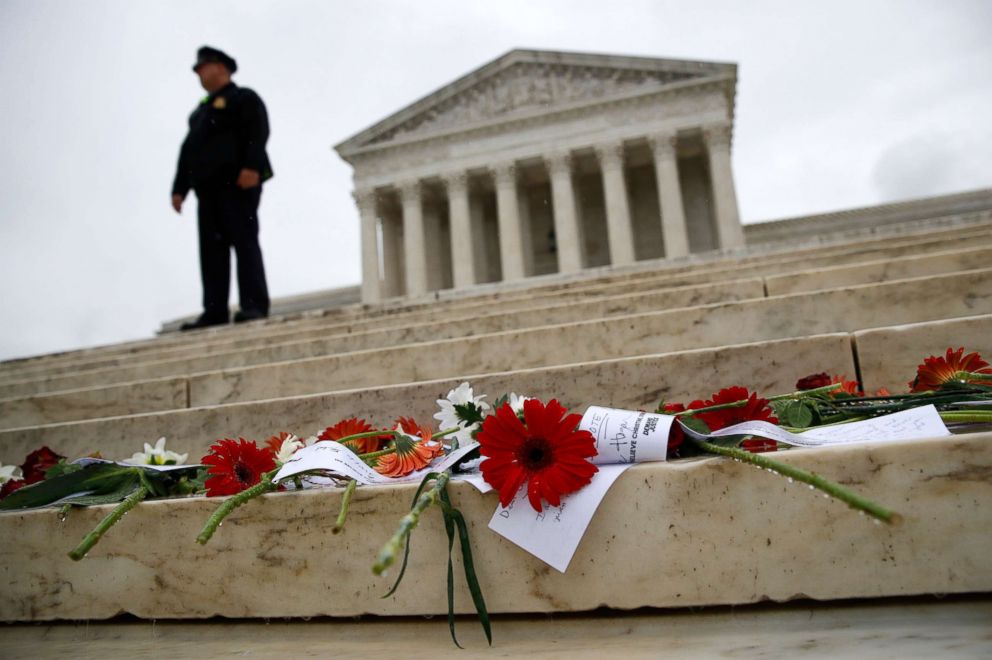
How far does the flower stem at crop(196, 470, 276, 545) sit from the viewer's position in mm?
1191

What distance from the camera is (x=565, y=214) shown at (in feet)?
71.7

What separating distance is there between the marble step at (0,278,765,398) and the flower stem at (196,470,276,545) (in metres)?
2.82

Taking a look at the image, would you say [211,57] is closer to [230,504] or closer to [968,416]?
[230,504]

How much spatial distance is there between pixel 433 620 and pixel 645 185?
25626 millimetres

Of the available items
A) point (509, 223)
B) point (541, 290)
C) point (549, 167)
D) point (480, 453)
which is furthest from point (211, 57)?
point (549, 167)

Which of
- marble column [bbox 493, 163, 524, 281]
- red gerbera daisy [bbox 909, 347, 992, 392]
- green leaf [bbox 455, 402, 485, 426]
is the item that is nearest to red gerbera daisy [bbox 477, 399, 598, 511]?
green leaf [bbox 455, 402, 485, 426]

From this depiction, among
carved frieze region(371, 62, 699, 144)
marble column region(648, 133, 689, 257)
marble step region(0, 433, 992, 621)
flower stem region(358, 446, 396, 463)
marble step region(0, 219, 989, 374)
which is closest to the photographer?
marble step region(0, 433, 992, 621)

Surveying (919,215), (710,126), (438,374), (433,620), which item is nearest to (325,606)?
(433,620)

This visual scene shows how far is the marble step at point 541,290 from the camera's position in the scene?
5543 mm

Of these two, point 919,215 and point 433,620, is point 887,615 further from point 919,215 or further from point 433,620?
point 919,215

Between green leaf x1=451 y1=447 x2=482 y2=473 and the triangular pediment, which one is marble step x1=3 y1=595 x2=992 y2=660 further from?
the triangular pediment

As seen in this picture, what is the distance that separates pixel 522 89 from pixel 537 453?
77.1 feet

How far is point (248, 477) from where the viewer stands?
168 cm

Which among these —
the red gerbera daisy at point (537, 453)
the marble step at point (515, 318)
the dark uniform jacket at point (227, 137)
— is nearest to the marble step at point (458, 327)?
the marble step at point (515, 318)
